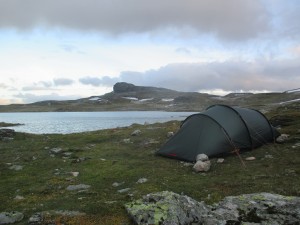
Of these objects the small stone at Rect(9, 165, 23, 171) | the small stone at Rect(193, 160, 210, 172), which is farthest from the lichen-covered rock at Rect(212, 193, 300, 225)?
the small stone at Rect(9, 165, 23, 171)

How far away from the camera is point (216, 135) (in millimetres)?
19438

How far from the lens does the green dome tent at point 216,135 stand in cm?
1903

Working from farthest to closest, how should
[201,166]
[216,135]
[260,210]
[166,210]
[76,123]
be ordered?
[76,123], [216,135], [201,166], [260,210], [166,210]

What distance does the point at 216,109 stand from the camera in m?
21.4

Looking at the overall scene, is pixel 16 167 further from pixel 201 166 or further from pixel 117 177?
pixel 201 166

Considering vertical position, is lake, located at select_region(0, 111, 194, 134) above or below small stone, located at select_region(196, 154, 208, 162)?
below

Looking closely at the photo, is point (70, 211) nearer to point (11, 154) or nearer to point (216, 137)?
point (216, 137)

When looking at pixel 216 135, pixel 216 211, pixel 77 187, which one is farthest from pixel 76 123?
pixel 216 211

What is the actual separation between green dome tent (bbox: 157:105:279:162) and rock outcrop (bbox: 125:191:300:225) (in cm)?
905

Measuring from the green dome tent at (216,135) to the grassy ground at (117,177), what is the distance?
647mm

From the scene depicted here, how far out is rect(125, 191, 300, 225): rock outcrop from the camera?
8391mm

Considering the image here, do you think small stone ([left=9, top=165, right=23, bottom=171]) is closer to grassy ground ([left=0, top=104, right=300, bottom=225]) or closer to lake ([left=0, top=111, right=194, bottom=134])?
grassy ground ([left=0, top=104, right=300, bottom=225])

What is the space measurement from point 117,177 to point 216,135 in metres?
6.69

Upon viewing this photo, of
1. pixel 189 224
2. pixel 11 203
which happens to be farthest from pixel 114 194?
pixel 189 224
